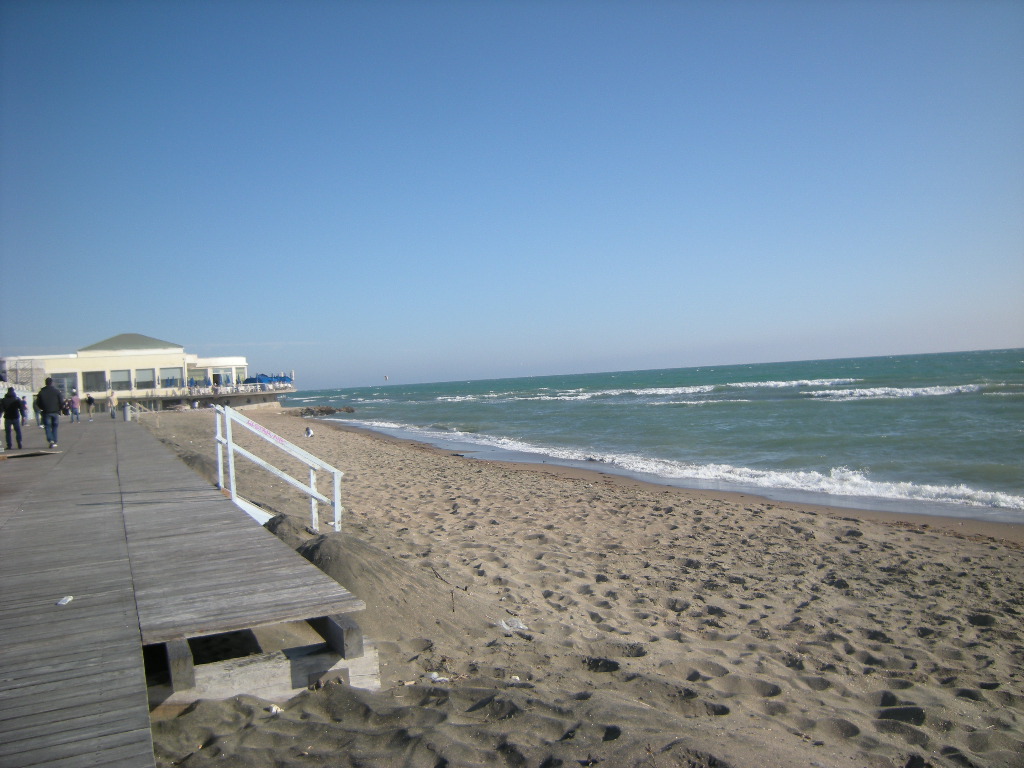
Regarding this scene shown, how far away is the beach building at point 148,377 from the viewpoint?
43.0 metres

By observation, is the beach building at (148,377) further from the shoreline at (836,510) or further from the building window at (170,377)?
the shoreline at (836,510)

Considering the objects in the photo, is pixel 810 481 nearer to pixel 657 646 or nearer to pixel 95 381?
pixel 657 646

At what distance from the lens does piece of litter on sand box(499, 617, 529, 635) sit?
4559 millimetres

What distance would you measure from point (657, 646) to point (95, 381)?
163 feet

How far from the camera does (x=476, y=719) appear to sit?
2998mm

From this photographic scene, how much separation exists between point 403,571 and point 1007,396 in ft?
110

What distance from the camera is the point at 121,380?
45719 mm

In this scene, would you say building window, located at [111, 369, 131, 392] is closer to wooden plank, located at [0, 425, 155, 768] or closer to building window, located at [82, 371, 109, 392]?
building window, located at [82, 371, 109, 392]

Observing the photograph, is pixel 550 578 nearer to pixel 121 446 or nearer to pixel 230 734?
pixel 230 734

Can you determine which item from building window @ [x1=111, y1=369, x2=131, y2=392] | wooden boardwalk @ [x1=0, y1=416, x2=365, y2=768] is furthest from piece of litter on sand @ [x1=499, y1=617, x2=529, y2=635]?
building window @ [x1=111, y1=369, x2=131, y2=392]

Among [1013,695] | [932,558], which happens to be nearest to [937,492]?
[932,558]

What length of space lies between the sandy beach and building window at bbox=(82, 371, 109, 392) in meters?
43.0

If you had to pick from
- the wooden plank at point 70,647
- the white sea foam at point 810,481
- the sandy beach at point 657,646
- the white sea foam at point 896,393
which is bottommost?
the white sea foam at point 810,481

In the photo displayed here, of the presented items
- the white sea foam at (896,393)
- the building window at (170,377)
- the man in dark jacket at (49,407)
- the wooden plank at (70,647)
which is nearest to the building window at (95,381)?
the building window at (170,377)
